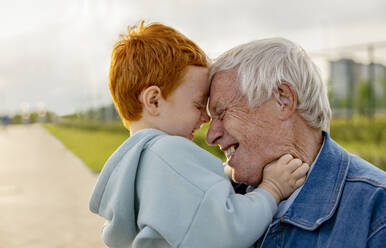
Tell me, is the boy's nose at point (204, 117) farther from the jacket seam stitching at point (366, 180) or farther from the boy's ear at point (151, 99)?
the jacket seam stitching at point (366, 180)

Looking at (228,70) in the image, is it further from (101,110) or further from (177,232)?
(101,110)

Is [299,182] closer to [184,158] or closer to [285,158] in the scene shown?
[285,158]

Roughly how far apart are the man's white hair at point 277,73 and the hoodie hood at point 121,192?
1.31 feet

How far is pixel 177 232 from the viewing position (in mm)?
1763

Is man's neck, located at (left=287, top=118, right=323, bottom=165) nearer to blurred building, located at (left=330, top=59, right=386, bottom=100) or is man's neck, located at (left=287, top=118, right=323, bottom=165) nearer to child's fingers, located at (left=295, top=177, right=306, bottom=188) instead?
child's fingers, located at (left=295, top=177, right=306, bottom=188)

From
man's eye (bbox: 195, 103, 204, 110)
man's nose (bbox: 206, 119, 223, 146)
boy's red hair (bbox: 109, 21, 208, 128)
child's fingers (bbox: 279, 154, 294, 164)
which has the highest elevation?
boy's red hair (bbox: 109, 21, 208, 128)

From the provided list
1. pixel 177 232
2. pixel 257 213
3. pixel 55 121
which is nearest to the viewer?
pixel 177 232

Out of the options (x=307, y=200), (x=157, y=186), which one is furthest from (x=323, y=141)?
(x=157, y=186)

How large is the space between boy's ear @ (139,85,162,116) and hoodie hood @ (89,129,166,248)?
0.12 m

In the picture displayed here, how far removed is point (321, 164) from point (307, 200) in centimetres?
15

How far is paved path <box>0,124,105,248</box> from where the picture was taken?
6.85 meters

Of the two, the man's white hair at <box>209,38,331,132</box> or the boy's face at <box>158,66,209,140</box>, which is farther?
the boy's face at <box>158,66,209,140</box>

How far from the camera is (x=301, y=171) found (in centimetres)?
205

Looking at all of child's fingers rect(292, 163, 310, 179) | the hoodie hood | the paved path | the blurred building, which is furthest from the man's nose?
the blurred building
